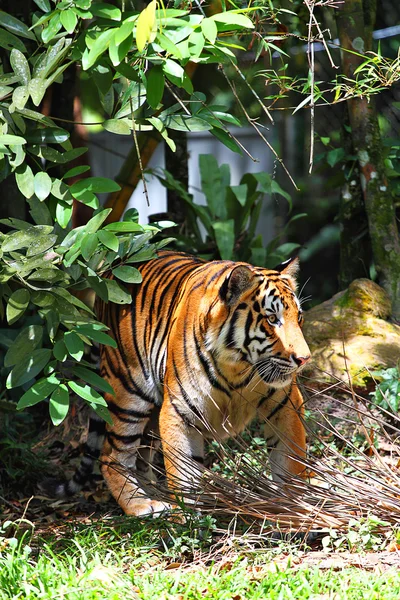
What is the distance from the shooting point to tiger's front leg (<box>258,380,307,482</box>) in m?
3.64

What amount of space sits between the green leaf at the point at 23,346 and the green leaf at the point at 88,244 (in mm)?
461

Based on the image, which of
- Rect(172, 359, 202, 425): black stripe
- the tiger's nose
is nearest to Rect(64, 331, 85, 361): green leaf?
Rect(172, 359, 202, 425): black stripe

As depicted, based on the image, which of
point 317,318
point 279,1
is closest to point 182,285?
point 317,318

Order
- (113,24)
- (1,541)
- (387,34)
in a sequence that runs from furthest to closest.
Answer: (387,34) < (1,541) < (113,24)

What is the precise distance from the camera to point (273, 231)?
8.35 meters

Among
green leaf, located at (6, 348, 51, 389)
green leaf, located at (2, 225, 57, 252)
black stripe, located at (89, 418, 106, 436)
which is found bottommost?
black stripe, located at (89, 418, 106, 436)

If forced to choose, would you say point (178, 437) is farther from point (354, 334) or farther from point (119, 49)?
point (119, 49)

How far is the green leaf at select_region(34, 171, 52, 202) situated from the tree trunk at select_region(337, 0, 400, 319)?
2575 mm

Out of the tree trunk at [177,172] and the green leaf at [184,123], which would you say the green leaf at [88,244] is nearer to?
the green leaf at [184,123]

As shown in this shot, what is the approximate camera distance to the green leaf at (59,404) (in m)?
3.12

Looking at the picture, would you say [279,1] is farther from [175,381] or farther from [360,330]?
[175,381]

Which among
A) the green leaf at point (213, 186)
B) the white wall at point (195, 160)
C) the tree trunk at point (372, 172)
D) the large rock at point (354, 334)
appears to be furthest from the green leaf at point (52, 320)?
the white wall at point (195, 160)

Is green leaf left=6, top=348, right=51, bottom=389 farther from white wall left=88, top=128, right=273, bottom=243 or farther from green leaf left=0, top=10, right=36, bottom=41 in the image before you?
white wall left=88, top=128, right=273, bottom=243

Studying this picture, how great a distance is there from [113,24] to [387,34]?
14.9 ft
